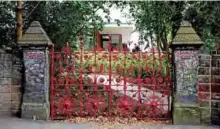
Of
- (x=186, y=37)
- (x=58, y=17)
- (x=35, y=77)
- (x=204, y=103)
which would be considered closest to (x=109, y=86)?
(x=35, y=77)

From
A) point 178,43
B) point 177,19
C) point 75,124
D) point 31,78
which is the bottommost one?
point 75,124

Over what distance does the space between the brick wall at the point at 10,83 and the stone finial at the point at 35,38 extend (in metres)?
0.44

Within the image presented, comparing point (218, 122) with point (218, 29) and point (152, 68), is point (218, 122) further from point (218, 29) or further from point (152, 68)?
point (218, 29)

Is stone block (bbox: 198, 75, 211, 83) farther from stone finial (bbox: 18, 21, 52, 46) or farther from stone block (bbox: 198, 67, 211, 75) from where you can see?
stone finial (bbox: 18, 21, 52, 46)

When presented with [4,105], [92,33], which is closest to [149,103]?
[4,105]

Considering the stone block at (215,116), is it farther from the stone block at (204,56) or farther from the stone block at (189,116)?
the stone block at (204,56)

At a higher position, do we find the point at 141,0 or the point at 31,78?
the point at 141,0

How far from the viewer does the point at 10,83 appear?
9.36 metres

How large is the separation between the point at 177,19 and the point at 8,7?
5.25m

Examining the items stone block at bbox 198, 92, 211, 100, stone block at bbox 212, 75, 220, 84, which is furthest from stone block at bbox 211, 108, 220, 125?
stone block at bbox 212, 75, 220, 84

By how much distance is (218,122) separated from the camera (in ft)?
29.1

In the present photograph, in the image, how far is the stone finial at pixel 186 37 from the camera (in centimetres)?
881

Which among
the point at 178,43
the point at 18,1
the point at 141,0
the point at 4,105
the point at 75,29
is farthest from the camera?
the point at 141,0

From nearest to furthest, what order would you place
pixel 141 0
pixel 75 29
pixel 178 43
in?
pixel 178 43, pixel 75 29, pixel 141 0
